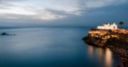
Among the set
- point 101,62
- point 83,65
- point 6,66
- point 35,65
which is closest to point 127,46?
point 101,62

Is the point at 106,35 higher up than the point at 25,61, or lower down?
higher up

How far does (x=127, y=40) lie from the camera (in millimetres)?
80000

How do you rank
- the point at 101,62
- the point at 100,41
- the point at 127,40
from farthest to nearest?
the point at 100,41 < the point at 127,40 < the point at 101,62

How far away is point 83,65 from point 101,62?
5.69 m

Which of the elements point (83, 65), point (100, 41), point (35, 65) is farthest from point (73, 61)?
point (100, 41)

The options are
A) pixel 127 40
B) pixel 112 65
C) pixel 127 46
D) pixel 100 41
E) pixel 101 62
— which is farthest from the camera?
pixel 100 41

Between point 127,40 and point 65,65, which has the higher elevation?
point 127,40

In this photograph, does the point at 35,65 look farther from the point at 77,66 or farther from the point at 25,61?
the point at 77,66

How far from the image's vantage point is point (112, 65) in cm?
5522

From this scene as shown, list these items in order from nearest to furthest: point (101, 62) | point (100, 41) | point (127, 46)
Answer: point (101, 62), point (127, 46), point (100, 41)

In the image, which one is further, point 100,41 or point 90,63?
point 100,41

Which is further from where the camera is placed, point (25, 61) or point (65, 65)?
point (25, 61)

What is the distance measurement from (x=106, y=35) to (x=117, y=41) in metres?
12.6

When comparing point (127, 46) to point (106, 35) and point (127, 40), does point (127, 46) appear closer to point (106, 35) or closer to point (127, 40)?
point (127, 40)
